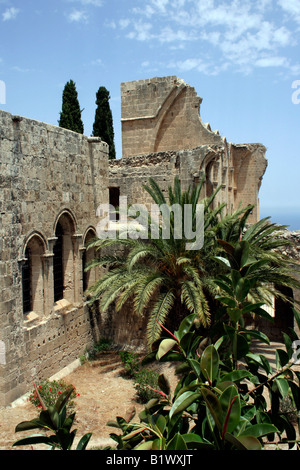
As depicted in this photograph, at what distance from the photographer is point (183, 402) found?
255cm

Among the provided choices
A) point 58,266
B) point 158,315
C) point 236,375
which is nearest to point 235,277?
point 236,375

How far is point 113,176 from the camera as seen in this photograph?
1356 cm

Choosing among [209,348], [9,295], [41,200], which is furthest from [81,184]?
[209,348]

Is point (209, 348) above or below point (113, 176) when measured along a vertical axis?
below

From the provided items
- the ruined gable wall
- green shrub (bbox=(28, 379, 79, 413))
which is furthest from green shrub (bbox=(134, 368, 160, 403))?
the ruined gable wall

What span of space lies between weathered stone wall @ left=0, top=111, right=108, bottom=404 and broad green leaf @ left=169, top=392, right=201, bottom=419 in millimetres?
5906

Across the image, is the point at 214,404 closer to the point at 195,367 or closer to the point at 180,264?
the point at 195,367

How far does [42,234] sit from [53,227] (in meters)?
0.47

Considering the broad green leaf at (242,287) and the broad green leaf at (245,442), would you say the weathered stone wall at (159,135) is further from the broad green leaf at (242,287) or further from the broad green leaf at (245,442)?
the broad green leaf at (245,442)

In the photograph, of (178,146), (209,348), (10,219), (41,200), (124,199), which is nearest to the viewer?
(209,348)

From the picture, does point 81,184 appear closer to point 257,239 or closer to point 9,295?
point 9,295

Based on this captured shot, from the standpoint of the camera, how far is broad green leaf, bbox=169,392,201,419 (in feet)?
8.25

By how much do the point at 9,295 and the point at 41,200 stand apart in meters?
2.29
